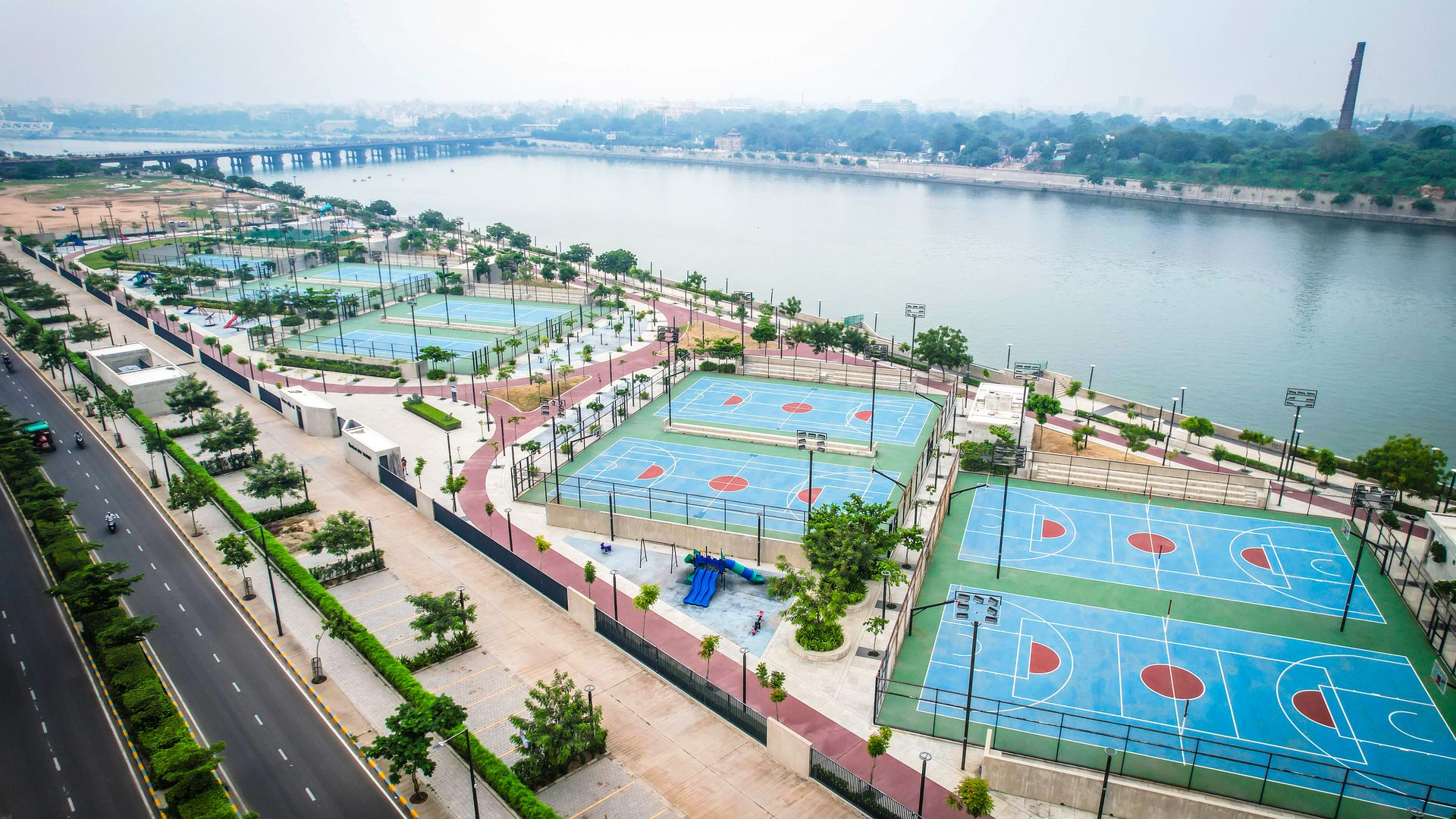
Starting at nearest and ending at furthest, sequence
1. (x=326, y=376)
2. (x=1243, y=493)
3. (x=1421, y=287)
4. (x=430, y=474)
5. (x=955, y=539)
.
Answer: (x=955, y=539)
(x=1243, y=493)
(x=430, y=474)
(x=326, y=376)
(x=1421, y=287)

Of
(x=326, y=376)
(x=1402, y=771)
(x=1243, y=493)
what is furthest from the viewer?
(x=326, y=376)

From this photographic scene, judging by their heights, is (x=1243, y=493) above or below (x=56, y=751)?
above

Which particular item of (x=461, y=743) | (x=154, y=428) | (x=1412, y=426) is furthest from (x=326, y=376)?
(x=1412, y=426)

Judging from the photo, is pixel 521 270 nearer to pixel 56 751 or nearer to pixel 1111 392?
pixel 1111 392

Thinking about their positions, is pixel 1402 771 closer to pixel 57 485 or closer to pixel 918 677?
pixel 918 677

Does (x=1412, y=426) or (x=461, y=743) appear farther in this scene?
(x=1412, y=426)
